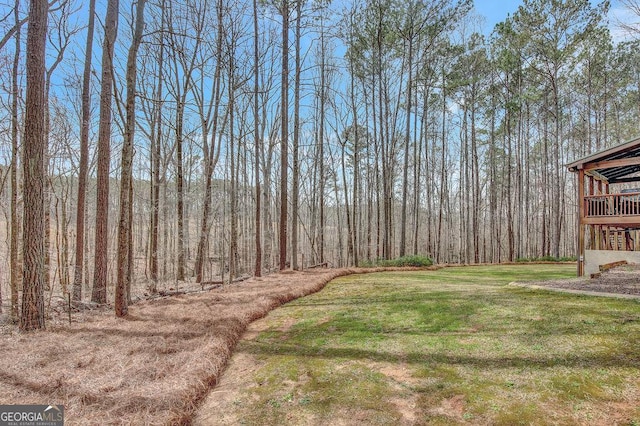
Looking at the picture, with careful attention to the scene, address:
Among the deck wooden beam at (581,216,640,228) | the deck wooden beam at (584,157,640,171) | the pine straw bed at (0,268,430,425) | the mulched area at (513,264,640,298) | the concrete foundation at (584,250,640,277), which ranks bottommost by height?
the pine straw bed at (0,268,430,425)

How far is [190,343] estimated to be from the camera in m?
3.58

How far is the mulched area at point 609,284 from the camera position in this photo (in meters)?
5.02

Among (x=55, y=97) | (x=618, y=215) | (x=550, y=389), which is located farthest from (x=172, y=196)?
(x=618, y=215)

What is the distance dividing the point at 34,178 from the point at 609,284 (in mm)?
9624

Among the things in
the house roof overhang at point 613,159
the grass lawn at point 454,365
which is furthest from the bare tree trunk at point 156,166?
the house roof overhang at point 613,159

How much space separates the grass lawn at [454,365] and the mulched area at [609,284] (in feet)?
1.81

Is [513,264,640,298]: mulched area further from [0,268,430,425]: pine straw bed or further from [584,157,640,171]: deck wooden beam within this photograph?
[0,268,430,425]: pine straw bed

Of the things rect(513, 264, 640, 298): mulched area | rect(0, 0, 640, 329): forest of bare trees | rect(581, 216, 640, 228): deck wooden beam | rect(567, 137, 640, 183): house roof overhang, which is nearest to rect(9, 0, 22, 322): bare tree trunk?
rect(0, 0, 640, 329): forest of bare trees

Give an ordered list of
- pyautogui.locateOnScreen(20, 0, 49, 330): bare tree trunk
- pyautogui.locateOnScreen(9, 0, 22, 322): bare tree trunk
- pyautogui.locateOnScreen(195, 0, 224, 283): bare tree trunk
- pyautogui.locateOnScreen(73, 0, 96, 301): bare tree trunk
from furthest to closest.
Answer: pyautogui.locateOnScreen(195, 0, 224, 283): bare tree trunk
pyautogui.locateOnScreen(73, 0, 96, 301): bare tree trunk
pyautogui.locateOnScreen(9, 0, 22, 322): bare tree trunk
pyautogui.locateOnScreen(20, 0, 49, 330): bare tree trunk

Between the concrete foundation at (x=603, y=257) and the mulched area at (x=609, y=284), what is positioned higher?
the concrete foundation at (x=603, y=257)

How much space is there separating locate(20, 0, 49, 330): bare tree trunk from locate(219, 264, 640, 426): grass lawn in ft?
9.75

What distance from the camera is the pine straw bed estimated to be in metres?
2.31

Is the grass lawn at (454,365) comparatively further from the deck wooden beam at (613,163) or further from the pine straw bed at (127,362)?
the deck wooden beam at (613,163)

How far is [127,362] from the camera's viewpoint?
3.02 metres
